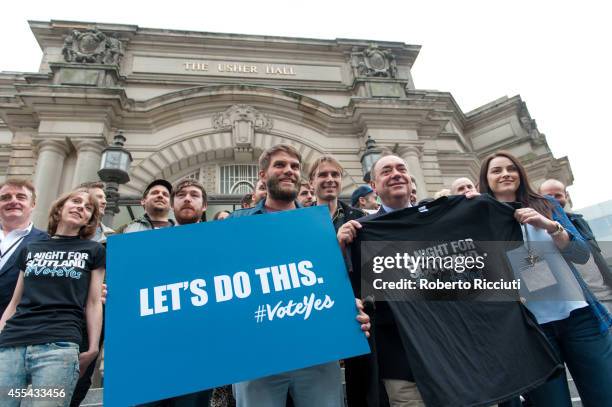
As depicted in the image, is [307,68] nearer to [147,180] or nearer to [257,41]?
[257,41]

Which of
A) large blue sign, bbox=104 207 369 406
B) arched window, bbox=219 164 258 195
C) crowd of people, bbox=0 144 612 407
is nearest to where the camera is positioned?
large blue sign, bbox=104 207 369 406

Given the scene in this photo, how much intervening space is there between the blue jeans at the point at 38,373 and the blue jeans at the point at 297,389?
129cm

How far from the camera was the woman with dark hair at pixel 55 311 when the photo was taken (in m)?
2.52

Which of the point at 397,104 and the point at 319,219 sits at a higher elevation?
the point at 397,104

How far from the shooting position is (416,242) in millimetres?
2871

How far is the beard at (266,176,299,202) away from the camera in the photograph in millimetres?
3170

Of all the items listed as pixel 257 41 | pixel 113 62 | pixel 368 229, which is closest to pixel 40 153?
pixel 113 62

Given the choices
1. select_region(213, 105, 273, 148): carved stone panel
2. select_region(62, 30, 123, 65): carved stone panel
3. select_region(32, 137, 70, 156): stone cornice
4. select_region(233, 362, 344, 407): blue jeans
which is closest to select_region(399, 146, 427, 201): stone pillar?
select_region(213, 105, 273, 148): carved stone panel

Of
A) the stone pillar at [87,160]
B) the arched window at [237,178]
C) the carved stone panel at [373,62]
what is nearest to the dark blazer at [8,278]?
the stone pillar at [87,160]

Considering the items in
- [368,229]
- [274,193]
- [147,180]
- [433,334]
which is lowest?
[433,334]

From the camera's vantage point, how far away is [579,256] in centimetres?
288

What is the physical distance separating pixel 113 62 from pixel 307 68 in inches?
310

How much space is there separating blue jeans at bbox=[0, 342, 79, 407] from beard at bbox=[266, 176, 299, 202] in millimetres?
1975

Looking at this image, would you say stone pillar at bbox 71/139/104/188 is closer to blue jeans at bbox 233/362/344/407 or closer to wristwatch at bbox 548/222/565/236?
blue jeans at bbox 233/362/344/407
